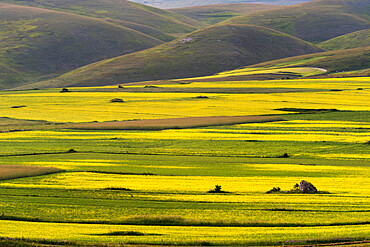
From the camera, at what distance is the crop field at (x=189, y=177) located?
23.2m

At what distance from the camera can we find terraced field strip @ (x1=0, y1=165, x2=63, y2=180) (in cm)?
3556

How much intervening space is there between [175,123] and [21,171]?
102ft

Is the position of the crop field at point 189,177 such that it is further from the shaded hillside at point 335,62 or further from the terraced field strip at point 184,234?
the shaded hillside at point 335,62

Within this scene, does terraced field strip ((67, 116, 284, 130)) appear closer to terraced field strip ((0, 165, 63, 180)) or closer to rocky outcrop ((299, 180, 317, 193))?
terraced field strip ((0, 165, 63, 180))

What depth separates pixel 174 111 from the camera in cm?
8100

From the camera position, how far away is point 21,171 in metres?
36.4

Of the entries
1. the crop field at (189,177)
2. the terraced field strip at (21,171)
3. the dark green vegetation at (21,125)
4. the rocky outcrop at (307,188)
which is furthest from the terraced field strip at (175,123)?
the rocky outcrop at (307,188)

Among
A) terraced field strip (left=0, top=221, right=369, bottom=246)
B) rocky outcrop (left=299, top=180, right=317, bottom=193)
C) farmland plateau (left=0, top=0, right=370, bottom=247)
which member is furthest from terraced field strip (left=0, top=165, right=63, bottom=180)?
rocky outcrop (left=299, top=180, right=317, bottom=193)

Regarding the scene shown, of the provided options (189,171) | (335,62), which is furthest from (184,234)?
(335,62)

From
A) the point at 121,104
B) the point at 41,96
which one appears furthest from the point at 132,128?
the point at 41,96

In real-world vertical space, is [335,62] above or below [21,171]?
below

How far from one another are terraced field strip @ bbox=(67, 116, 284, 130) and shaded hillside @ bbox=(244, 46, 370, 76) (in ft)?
306

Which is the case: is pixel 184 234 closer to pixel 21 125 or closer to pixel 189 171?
pixel 189 171

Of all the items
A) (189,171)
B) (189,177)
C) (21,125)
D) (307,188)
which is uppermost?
(307,188)
